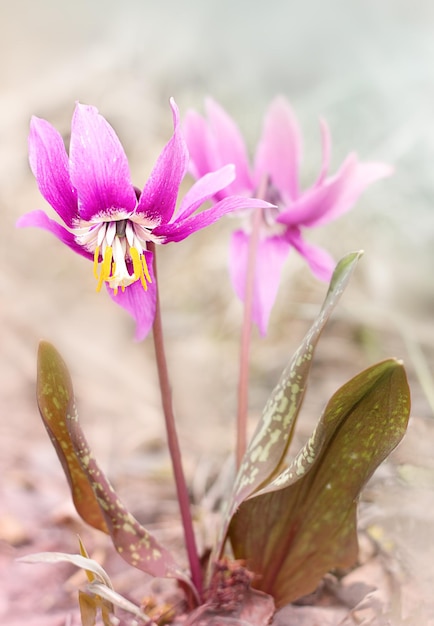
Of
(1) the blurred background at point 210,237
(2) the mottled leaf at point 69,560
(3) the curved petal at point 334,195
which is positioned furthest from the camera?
(1) the blurred background at point 210,237

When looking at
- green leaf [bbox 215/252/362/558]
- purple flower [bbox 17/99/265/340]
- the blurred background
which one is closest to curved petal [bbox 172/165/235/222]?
purple flower [bbox 17/99/265/340]

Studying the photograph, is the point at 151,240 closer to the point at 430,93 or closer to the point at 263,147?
the point at 263,147

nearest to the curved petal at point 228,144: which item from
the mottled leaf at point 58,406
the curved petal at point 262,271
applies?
the curved petal at point 262,271

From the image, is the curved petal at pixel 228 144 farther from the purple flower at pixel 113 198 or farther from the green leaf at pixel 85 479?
the green leaf at pixel 85 479

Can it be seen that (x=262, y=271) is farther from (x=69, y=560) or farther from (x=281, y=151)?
(x=69, y=560)

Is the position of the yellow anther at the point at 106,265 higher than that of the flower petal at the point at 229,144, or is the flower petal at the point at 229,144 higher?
the flower petal at the point at 229,144

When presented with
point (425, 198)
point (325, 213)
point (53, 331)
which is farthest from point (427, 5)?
point (325, 213)
